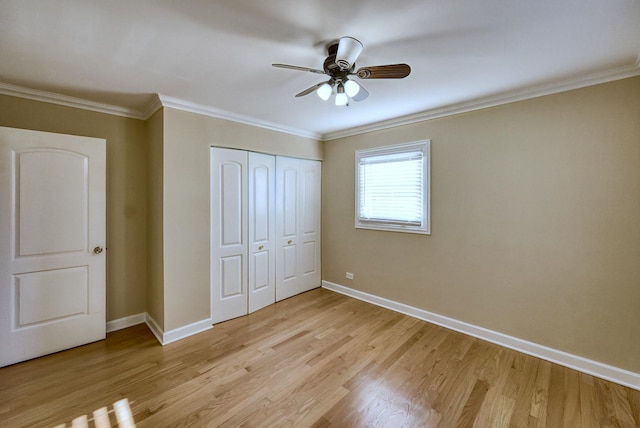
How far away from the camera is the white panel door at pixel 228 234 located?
3064 millimetres

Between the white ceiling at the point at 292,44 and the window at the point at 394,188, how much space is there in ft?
2.69

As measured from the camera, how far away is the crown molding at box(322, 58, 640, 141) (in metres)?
2.06

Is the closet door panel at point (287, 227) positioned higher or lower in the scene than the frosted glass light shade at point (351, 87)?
lower

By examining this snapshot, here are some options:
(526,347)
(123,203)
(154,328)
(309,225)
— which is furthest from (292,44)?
(526,347)

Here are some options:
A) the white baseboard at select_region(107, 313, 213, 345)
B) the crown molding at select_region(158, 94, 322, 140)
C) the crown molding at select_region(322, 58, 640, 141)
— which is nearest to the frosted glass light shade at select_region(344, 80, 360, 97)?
the crown molding at select_region(322, 58, 640, 141)

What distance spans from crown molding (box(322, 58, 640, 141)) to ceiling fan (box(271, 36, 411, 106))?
1.45m

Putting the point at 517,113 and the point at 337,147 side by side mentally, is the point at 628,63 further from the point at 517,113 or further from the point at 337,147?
the point at 337,147

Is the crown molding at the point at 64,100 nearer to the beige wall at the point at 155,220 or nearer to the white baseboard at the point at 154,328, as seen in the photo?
the beige wall at the point at 155,220

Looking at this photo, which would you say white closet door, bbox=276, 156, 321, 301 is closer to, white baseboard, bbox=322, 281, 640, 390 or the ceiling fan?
white baseboard, bbox=322, 281, 640, 390

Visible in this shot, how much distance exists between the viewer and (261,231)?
3.52 m

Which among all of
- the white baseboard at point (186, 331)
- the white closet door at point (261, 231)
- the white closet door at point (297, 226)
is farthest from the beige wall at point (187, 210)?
the white closet door at point (297, 226)

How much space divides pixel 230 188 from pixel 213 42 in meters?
1.71

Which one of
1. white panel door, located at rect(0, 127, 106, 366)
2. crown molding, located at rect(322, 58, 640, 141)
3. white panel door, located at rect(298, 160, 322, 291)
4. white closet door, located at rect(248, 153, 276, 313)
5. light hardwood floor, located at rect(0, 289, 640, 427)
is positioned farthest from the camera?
white panel door, located at rect(298, 160, 322, 291)

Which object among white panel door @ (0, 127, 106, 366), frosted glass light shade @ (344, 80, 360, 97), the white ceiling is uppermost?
the white ceiling
